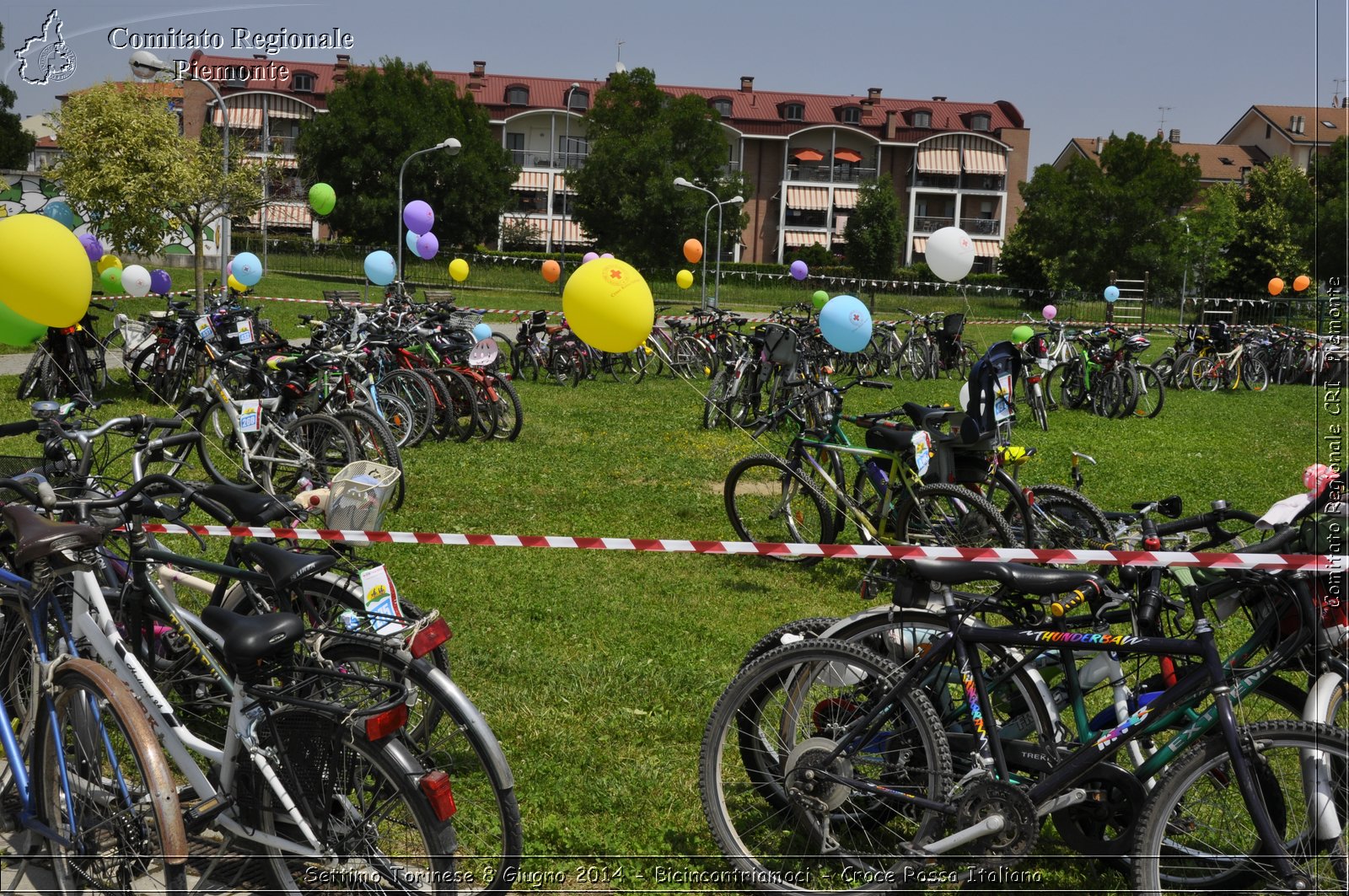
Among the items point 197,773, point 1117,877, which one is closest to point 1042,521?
point 1117,877

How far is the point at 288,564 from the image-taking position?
2.99m

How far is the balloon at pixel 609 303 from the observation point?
21.8 feet

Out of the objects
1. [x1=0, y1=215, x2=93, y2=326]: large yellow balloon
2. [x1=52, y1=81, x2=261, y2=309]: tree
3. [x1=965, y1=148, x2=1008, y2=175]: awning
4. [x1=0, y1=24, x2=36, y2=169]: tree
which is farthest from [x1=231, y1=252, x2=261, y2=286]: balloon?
[x1=965, y1=148, x2=1008, y2=175]: awning

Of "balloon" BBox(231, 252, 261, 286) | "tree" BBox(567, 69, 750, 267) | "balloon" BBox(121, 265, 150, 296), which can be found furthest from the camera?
"tree" BBox(567, 69, 750, 267)

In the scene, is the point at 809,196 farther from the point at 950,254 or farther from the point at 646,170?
Result: the point at 950,254

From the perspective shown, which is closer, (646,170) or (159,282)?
(159,282)

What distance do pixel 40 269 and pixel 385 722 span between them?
3.64 meters

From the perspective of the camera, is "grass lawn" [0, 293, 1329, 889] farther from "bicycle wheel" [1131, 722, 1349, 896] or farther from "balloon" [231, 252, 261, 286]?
"balloon" [231, 252, 261, 286]

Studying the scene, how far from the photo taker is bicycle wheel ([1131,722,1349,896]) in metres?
2.55

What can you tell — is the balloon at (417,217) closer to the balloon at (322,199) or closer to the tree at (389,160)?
the balloon at (322,199)

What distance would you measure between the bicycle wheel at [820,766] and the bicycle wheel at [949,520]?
297cm

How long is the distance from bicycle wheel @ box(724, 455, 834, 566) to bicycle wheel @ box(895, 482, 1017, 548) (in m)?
0.57

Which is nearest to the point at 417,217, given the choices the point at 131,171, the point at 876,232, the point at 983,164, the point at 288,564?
the point at 131,171

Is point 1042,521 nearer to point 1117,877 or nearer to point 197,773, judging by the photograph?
point 1117,877
